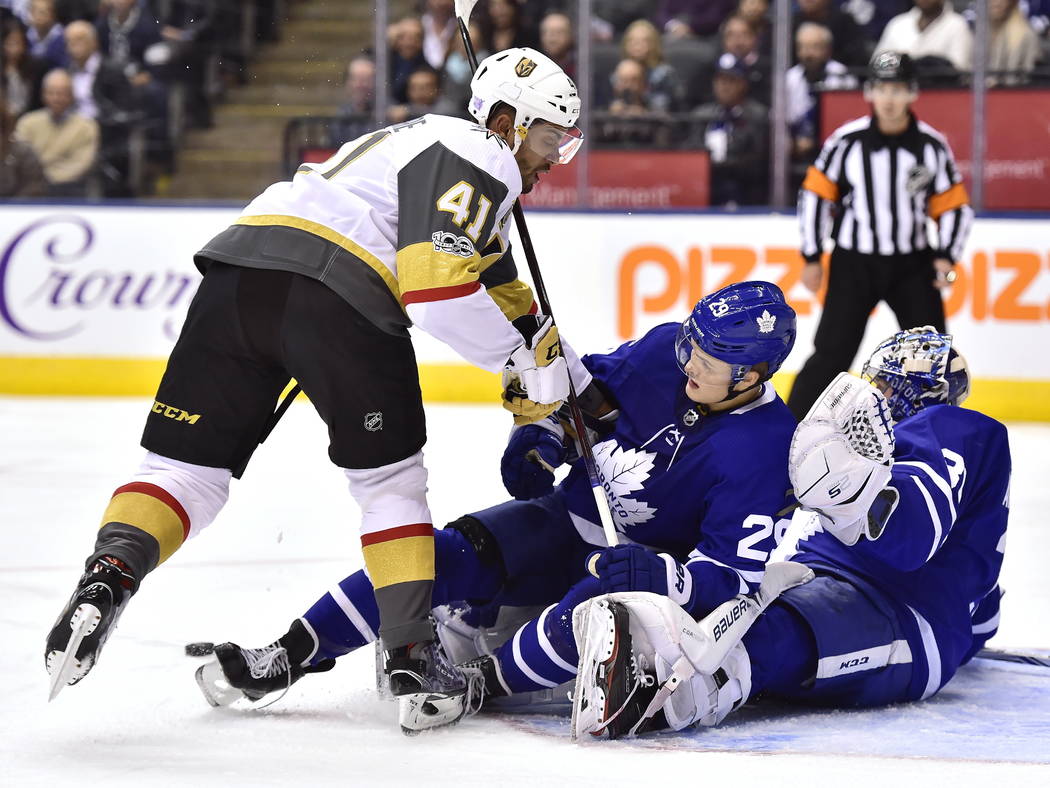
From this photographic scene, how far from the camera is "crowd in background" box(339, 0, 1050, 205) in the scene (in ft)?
20.6

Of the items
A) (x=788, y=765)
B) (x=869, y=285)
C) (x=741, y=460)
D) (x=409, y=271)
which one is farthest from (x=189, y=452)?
(x=869, y=285)

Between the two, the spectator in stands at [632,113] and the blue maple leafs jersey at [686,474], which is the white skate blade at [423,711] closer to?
the blue maple leafs jersey at [686,474]

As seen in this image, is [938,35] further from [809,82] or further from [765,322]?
[765,322]

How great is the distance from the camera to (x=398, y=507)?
2391mm

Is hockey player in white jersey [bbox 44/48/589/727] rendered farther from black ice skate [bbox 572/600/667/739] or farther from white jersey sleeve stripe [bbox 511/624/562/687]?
black ice skate [bbox 572/600/667/739]

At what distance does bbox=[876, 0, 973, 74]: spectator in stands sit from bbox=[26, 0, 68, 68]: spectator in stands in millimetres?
3681

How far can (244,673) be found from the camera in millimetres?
2438

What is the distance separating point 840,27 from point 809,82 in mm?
257

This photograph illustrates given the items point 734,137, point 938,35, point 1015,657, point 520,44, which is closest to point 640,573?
point 1015,657

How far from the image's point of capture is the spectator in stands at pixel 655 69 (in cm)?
658

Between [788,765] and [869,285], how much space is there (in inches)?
133

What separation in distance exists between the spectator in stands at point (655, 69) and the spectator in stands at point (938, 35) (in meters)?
0.92

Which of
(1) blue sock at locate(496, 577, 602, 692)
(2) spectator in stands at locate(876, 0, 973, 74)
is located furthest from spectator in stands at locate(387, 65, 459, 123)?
(1) blue sock at locate(496, 577, 602, 692)

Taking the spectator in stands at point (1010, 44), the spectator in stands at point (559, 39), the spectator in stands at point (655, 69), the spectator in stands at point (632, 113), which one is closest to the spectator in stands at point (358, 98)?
the spectator in stands at point (559, 39)
